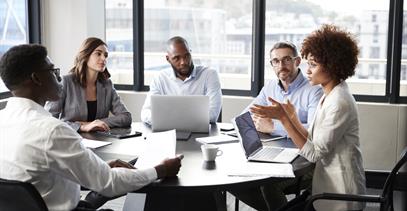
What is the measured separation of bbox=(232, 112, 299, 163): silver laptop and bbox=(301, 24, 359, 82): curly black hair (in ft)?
1.41

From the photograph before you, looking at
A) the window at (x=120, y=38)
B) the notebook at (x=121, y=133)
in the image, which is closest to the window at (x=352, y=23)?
the window at (x=120, y=38)

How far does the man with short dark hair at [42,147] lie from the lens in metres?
1.63

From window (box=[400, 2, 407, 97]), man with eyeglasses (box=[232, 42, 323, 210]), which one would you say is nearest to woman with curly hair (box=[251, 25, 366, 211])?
man with eyeglasses (box=[232, 42, 323, 210])

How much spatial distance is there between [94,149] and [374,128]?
2645 millimetres

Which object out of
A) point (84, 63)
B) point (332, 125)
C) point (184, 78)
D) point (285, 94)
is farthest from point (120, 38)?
point (332, 125)

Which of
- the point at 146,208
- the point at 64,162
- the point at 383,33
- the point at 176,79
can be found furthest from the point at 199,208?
the point at 383,33

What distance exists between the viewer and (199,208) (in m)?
2.40

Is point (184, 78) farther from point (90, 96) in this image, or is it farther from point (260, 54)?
point (260, 54)

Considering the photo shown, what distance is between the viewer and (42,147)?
1616mm

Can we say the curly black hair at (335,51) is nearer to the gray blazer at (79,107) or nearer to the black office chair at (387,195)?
the black office chair at (387,195)

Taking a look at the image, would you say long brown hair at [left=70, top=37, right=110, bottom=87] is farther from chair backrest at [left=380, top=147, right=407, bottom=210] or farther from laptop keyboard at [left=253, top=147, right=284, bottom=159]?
chair backrest at [left=380, top=147, right=407, bottom=210]

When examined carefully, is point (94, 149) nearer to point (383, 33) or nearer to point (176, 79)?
point (176, 79)

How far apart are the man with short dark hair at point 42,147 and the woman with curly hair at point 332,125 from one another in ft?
2.77

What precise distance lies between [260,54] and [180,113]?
6.50 ft
